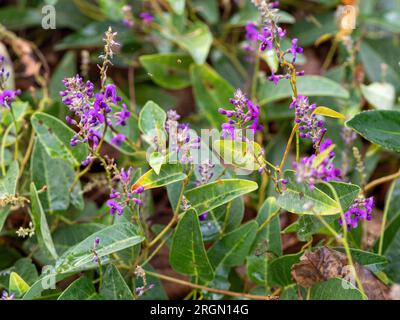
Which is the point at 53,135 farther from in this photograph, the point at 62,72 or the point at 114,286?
the point at 62,72

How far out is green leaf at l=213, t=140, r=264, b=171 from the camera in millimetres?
1277

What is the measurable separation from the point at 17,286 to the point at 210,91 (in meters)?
0.86

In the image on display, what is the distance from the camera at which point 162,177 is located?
1.30 metres

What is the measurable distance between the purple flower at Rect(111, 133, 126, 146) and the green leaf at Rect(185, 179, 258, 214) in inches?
9.3

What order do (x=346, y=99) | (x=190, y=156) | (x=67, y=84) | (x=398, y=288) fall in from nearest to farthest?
1. (x=398, y=288)
2. (x=67, y=84)
3. (x=190, y=156)
4. (x=346, y=99)

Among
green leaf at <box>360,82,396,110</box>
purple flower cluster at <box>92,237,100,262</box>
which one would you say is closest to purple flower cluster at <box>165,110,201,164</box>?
purple flower cluster at <box>92,237,100,262</box>

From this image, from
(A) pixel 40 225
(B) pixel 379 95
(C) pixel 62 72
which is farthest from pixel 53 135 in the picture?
(B) pixel 379 95

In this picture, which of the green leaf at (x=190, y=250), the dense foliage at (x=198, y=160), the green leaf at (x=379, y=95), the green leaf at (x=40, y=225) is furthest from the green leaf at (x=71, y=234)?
the green leaf at (x=379, y=95)

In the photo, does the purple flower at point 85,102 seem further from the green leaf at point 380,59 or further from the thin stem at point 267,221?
the green leaf at point 380,59

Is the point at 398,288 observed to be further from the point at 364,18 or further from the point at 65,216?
the point at 364,18

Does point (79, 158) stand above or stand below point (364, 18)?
below
